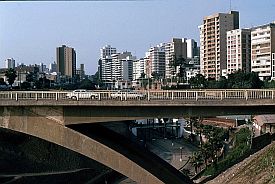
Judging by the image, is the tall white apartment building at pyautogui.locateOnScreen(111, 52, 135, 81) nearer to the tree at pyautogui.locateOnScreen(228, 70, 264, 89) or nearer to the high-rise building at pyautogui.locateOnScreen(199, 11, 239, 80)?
the high-rise building at pyautogui.locateOnScreen(199, 11, 239, 80)

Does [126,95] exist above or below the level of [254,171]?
above

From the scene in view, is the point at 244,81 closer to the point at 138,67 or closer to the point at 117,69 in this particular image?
the point at 138,67

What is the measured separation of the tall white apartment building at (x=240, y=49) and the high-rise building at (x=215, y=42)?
441 cm

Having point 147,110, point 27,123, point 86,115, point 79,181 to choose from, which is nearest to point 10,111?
point 27,123

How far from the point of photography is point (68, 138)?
766 inches

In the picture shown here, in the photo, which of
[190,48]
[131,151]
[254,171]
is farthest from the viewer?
[190,48]

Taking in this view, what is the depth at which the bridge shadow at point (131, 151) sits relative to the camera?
20.3 metres

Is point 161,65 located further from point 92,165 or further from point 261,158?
point 261,158

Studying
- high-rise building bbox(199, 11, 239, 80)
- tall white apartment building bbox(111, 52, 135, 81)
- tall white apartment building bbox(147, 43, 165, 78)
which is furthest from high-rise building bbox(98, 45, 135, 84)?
high-rise building bbox(199, 11, 239, 80)

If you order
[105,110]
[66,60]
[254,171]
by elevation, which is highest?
[66,60]

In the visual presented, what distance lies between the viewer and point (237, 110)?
→ 19766 mm

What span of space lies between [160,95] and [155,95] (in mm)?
316

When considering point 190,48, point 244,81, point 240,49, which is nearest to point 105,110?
point 244,81

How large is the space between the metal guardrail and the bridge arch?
0.80 meters
